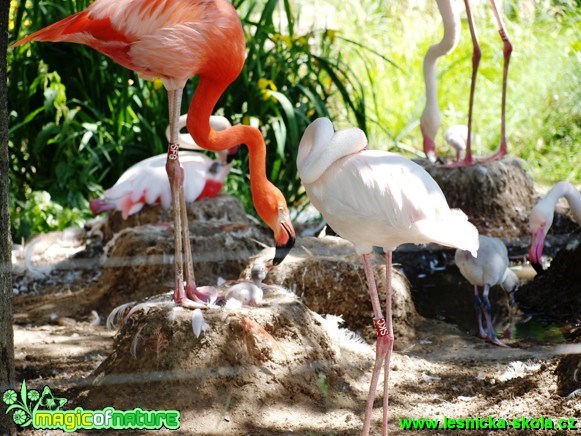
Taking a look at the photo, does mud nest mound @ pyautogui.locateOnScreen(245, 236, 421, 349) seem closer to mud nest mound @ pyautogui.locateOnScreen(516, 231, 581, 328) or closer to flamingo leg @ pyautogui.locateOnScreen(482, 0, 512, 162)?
mud nest mound @ pyautogui.locateOnScreen(516, 231, 581, 328)

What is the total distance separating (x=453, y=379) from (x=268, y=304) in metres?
0.89

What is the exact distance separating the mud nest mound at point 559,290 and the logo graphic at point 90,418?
255cm

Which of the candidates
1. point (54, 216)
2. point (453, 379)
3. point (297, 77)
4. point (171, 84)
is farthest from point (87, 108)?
point (453, 379)

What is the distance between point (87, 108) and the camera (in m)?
6.46

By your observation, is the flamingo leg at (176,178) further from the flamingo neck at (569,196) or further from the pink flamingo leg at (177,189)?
the flamingo neck at (569,196)

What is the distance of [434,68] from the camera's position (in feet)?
19.6

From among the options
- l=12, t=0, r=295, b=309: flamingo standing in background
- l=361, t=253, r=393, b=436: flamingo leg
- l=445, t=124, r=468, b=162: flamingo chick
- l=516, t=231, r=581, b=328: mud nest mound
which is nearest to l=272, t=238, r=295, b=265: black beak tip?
l=12, t=0, r=295, b=309: flamingo standing in background

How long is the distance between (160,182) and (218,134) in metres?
1.56

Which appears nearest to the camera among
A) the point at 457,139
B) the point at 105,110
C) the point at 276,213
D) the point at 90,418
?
the point at 90,418

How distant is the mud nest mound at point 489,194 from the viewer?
6199mm

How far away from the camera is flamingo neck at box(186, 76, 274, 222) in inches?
152

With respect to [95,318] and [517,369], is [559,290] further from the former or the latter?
[95,318]

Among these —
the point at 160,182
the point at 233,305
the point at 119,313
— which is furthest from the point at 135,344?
the point at 160,182

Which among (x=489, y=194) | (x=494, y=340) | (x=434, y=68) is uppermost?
(x=434, y=68)
